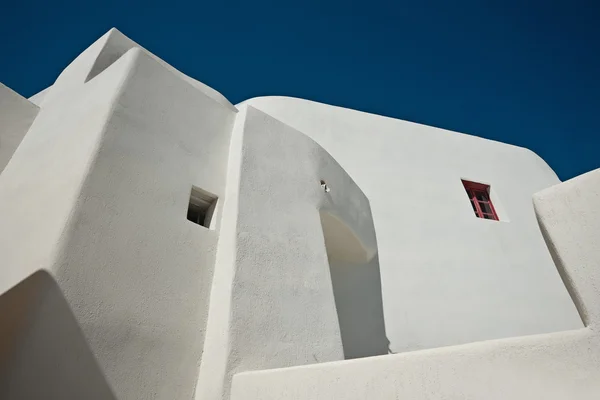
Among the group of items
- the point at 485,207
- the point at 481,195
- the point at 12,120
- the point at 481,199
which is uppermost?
the point at 481,195

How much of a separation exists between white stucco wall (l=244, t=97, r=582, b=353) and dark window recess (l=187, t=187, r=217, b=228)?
130 inches

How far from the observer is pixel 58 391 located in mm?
2092

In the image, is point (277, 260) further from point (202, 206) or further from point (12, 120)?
point (12, 120)

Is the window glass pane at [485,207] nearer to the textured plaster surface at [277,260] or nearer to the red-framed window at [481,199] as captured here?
the red-framed window at [481,199]

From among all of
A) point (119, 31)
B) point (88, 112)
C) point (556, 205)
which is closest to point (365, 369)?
point (556, 205)

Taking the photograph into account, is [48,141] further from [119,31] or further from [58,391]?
[58,391]

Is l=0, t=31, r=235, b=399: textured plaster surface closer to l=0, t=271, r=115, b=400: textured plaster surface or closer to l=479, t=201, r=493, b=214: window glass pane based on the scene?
l=0, t=271, r=115, b=400: textured plaster surface

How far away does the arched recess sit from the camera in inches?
197

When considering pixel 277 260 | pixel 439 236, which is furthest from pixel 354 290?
pixel 277 260

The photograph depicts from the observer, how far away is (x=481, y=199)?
26.2 feet

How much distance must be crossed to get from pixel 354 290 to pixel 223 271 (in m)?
2.85

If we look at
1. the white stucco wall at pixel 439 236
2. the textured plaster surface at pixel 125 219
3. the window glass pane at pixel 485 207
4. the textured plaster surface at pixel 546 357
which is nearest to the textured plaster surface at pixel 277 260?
the textured plaster surface at pixel 125 219

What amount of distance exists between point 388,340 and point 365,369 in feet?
12.1

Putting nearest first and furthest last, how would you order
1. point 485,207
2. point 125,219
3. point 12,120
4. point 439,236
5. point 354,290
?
1. point 125,219
2. point 12,120
3. point 354,290
4. point 439,236
5. point 485,207
